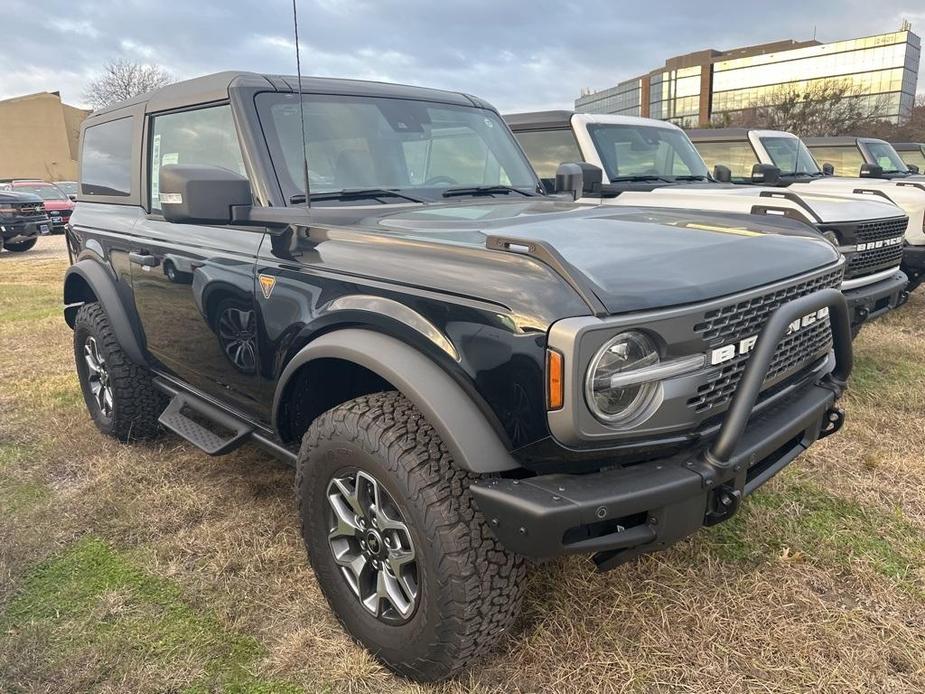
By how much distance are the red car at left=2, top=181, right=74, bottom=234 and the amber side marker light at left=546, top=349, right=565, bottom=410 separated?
21761 millimetres

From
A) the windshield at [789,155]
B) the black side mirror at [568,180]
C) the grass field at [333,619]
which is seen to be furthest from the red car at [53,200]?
the black side mirror at [568,180]

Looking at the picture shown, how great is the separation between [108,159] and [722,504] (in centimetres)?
389

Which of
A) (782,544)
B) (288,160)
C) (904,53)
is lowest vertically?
(782,544)

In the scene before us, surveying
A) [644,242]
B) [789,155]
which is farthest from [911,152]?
[644,242]

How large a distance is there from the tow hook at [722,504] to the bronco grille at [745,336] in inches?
9.7

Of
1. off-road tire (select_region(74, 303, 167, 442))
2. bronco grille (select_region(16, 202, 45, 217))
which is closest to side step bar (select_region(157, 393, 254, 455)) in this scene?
off-road tire (select_region(74, 303, 167, 442))

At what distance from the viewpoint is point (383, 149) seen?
10.1ft

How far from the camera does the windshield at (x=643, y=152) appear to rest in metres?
6.59

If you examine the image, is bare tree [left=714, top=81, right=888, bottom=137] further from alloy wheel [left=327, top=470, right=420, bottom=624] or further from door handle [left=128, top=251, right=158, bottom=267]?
alloy wheel [left=327, top=470, right=420, bottom=624]

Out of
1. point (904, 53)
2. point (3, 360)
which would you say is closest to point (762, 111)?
point (904, 53)

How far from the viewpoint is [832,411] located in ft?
8.40

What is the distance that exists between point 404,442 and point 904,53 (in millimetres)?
64367

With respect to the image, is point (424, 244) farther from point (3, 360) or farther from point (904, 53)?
point (904, 53)

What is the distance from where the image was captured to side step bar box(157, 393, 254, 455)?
2.95 metres
